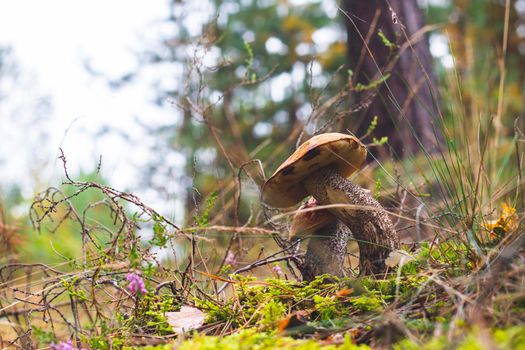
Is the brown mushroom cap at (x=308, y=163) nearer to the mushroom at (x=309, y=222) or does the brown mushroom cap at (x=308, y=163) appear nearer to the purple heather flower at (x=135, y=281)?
the mushroom at (x=309, y=222)

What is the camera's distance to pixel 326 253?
1579mm

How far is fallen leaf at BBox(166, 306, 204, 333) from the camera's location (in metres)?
1.36

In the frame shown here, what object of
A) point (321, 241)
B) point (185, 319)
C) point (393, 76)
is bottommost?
point (185, 319)

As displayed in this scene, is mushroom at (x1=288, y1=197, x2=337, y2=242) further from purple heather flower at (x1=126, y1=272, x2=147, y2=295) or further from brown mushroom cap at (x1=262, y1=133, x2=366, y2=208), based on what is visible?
purple heather flower at (x1=126, y1=272, x2=147, y2=295)

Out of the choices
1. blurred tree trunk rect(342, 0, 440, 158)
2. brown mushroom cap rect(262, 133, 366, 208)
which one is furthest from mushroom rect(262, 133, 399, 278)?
blurred tree trunk rect(342, 0, 440, 158)

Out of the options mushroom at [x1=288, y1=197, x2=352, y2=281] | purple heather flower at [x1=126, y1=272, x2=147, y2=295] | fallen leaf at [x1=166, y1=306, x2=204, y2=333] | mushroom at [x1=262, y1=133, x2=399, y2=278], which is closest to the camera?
purple heather flower at [x1=126, y1=272, x2=147, y2=295]

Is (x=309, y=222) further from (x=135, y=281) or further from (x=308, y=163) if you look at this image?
(x=135, y=281)

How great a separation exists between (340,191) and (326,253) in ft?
0.70

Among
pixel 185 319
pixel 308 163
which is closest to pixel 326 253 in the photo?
pixel 308 163

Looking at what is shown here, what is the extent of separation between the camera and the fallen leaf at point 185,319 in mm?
1356

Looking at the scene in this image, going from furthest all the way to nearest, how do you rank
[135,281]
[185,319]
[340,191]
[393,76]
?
[393,76] < [340,191] < [185,319] < [135,281]

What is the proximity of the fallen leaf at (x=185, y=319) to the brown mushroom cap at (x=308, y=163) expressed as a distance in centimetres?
45

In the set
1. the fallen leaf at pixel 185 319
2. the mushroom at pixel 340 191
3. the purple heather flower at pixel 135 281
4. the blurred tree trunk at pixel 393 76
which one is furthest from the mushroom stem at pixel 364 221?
the blurred tree trunk at pixel 393 76

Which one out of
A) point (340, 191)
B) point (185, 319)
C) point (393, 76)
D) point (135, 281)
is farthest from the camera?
point (393, 76)
